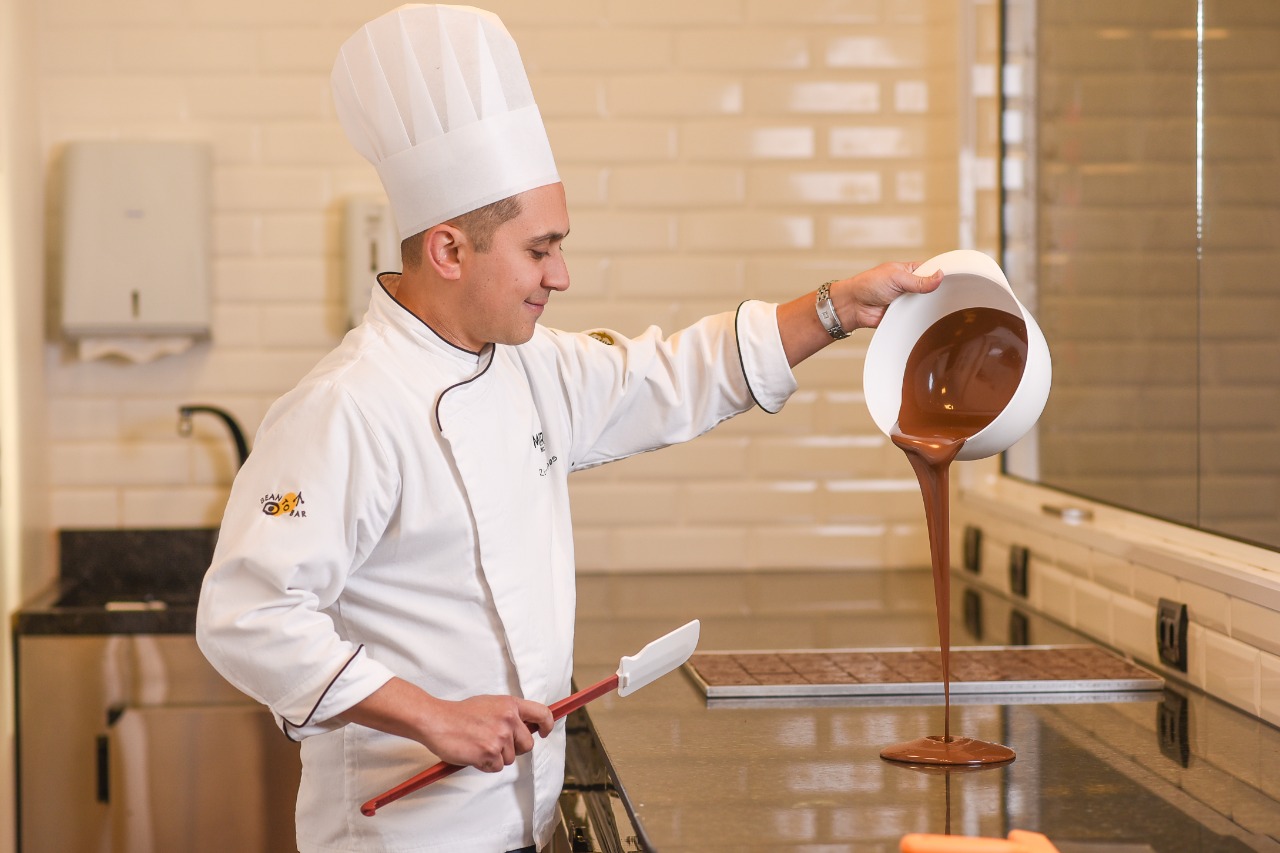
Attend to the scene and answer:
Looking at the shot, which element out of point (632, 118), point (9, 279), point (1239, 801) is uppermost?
point (632, 118)

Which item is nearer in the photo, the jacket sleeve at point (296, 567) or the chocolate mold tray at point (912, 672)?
the jacket sleeve at point (296, 567)

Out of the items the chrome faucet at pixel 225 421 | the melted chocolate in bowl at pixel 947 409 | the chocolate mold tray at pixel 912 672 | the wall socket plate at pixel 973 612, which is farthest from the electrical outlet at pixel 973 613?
the chrome faucet at pixel 225 421

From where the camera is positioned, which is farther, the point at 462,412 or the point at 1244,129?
the point at 1244,129

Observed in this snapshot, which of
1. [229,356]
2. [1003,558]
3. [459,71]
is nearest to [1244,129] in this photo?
[1003,558]

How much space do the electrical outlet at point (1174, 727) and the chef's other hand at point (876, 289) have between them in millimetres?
587

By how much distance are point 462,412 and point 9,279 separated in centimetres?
142

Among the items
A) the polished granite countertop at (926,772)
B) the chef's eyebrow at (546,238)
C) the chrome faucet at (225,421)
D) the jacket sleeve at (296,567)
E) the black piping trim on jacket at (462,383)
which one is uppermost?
the chef's eyebrow at (546,238)

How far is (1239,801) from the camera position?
4.47 ft

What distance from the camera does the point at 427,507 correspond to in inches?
58.5

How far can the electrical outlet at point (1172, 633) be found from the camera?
183 cm

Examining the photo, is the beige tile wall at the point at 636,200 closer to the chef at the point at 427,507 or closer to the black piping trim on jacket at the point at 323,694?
the chef at the point at 427,507

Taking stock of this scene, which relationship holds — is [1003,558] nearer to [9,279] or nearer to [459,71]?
[459,71]

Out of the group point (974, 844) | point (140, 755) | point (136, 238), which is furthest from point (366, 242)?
point (974, 844)

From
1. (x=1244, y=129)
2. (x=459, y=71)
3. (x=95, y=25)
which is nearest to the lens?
(x=459, y=71)
